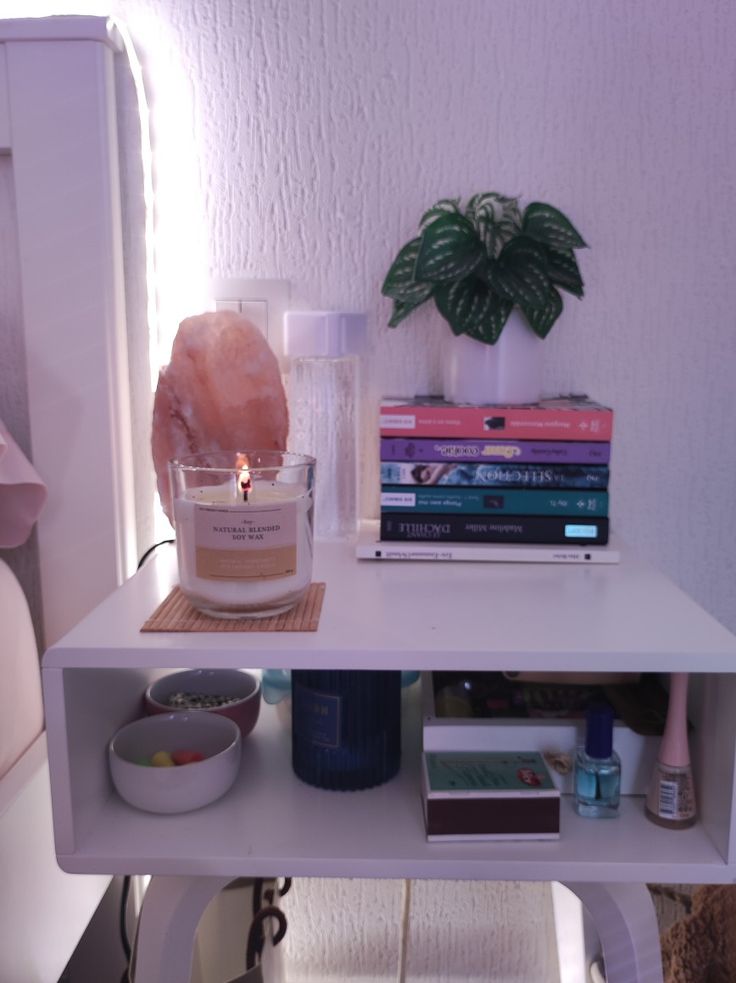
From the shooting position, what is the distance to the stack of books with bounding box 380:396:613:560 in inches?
32.5

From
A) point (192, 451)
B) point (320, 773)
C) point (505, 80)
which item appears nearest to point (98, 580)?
point (192, 451)

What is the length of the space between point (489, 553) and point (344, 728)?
0.22 meters

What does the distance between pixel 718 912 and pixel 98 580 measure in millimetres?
749

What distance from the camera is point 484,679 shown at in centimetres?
81

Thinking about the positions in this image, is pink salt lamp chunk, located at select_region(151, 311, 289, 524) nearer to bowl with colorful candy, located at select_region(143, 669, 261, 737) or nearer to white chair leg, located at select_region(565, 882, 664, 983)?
bowl with colorful candy, located at select_region(143, 669, 261, 737)

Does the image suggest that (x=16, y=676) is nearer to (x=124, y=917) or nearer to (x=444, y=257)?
(x=124, y=917)

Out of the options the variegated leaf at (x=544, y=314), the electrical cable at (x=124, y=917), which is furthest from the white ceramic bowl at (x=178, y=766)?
the variegated leaf at (x=544, y=314)

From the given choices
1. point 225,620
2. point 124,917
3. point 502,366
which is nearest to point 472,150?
point 502,366

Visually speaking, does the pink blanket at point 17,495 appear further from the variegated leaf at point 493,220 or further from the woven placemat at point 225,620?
the variegated leaf at point 493,220

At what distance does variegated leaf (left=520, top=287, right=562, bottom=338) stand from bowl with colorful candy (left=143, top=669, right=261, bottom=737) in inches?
17.9

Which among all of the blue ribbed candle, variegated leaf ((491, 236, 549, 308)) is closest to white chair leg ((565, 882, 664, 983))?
the blue ribbed candle

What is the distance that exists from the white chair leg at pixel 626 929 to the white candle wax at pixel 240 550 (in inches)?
13.4

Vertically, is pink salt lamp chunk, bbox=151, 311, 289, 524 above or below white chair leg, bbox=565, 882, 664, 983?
above

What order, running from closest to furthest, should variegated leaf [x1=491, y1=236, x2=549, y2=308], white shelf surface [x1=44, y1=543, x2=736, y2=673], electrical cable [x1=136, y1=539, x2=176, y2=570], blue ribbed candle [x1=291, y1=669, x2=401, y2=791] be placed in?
white shelf surface [x1=44, y1=543, x2=736, y2=673]
blue ribbed candle [x1=291, y1=669, x2=401, y2=791]
variegated leaf [x1=491, y1=236, x2=549, y2=308]
electrical cable [x1=136, y1=539, x2=176, y2=570]
